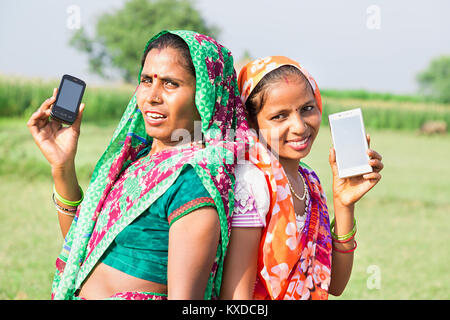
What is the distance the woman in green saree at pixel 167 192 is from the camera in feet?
6.38

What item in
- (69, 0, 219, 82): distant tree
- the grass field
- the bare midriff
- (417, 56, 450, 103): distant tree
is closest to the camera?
the bare midriff

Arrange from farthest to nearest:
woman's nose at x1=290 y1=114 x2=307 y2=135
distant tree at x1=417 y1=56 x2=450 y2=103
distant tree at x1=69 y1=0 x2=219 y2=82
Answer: distant tree at x1=417 y1=56 x2=450 y2=103, distant tree at x1=69 y1=0 x2=219 y2=82, woman's nose at x1=290 y1=114 x2=307 y2=135

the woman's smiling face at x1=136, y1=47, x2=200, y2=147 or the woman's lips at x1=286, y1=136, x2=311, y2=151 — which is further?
the woman's lips at x1=286, y1=136, x2=311, y2=151

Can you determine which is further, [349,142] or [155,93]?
[349,142]

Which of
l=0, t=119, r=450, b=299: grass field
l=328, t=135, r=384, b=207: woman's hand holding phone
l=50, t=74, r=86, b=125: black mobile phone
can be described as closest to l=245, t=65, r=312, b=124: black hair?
l=328, t=135, r=384, b=207: woman's hand holding phone

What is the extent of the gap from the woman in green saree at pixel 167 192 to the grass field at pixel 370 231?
9.64 feet

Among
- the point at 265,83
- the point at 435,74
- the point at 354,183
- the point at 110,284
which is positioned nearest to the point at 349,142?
the point at 354,183

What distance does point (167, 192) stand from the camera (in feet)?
6.64

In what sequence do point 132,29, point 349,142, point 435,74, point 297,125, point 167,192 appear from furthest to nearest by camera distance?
point 435,74 < point 132,29 < point 349,142 < point 297,125 < point 167,192

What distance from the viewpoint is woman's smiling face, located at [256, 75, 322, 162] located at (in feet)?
7.63

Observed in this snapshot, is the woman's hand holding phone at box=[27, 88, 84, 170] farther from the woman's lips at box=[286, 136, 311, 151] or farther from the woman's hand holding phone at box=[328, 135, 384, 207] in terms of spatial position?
the woman's hand holding phone at box=[328, 135, 384, 207]

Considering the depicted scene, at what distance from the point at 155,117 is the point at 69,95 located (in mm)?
614

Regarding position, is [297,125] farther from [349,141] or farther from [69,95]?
[69,95]

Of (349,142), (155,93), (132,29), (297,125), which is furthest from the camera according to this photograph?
(132,29)
